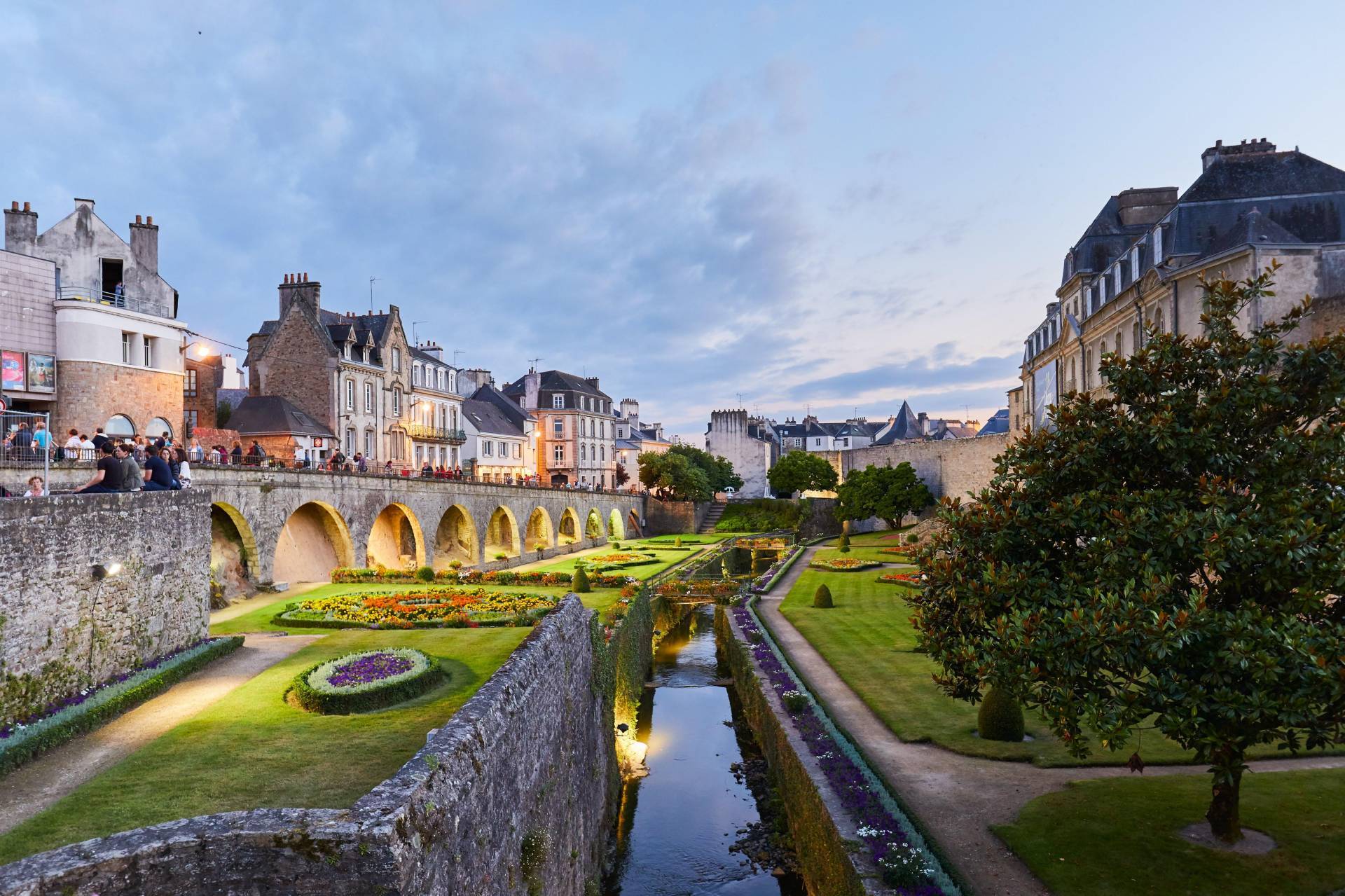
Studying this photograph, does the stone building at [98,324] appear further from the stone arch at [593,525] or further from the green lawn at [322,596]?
the stone arch at [593,525]

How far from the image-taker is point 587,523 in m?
68.2

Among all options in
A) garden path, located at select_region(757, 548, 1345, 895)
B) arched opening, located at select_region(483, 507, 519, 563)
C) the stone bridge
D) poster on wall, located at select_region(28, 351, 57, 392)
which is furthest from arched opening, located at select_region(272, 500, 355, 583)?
garden path, located at select_region(757, 548, 1345, 895)

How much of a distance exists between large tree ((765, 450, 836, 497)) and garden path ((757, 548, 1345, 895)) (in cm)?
7328

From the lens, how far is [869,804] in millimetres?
12023

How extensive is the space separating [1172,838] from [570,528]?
2226 inches

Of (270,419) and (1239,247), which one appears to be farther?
(270,419)

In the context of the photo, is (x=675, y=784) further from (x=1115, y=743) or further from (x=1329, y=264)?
(x=1329, y=264)

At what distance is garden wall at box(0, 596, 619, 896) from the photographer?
5176 millimetres

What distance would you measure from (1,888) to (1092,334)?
44.4 meters

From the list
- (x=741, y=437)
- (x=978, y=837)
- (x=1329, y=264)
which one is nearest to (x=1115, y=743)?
(x=978, y=837)

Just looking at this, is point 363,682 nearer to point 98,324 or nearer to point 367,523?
point 367,523

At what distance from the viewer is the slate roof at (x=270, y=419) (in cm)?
4441

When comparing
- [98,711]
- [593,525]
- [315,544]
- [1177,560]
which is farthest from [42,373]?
[593,525]

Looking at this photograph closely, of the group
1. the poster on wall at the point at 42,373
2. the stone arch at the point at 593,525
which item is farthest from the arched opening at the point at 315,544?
the stone arch at the point at 593,525
